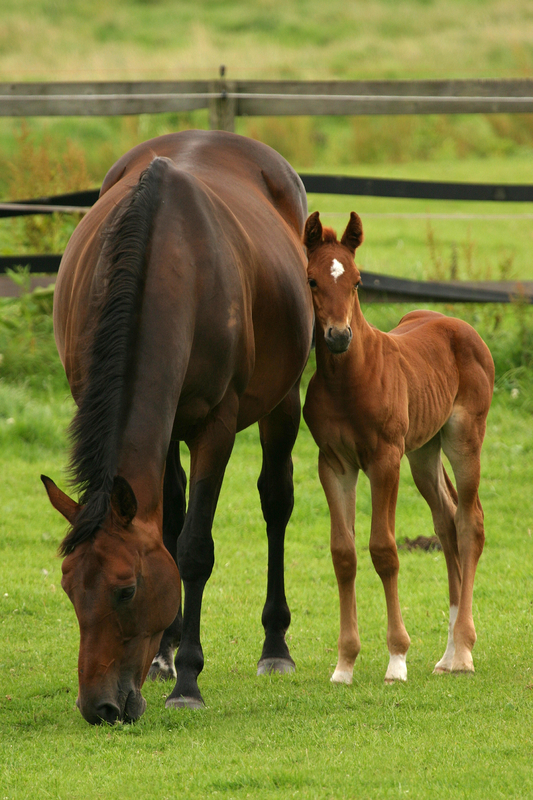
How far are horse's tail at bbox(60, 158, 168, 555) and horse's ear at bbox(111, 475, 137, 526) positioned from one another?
0.12 feet

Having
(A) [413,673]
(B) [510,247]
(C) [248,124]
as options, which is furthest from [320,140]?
(A) [413,673]

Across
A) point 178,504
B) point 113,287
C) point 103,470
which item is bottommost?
point 178,504

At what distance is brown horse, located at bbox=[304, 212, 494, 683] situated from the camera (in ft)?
14.9

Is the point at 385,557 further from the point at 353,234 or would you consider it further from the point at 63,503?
the point at 63,503

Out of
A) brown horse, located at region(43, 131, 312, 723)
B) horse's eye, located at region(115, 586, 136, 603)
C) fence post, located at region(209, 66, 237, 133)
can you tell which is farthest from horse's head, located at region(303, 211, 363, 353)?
fence post, located at region(209, 66, 237, 133)

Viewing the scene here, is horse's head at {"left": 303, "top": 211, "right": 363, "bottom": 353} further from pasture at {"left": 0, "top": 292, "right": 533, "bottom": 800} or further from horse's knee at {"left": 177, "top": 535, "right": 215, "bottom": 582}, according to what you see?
pasture at {"left": 0, "top": 292, "right": 533, "bottom": 800}

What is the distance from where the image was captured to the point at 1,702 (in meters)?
4.52

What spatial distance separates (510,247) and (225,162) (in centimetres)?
1029

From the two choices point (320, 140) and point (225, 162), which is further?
point (320, 140)

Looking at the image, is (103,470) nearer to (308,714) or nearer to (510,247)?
(308,714)

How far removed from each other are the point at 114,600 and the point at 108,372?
824 mm

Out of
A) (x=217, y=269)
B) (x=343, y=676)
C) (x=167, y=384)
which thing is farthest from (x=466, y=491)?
(x=167, y=384)

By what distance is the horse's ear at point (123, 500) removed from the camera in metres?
3.51

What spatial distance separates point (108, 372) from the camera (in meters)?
3.76
